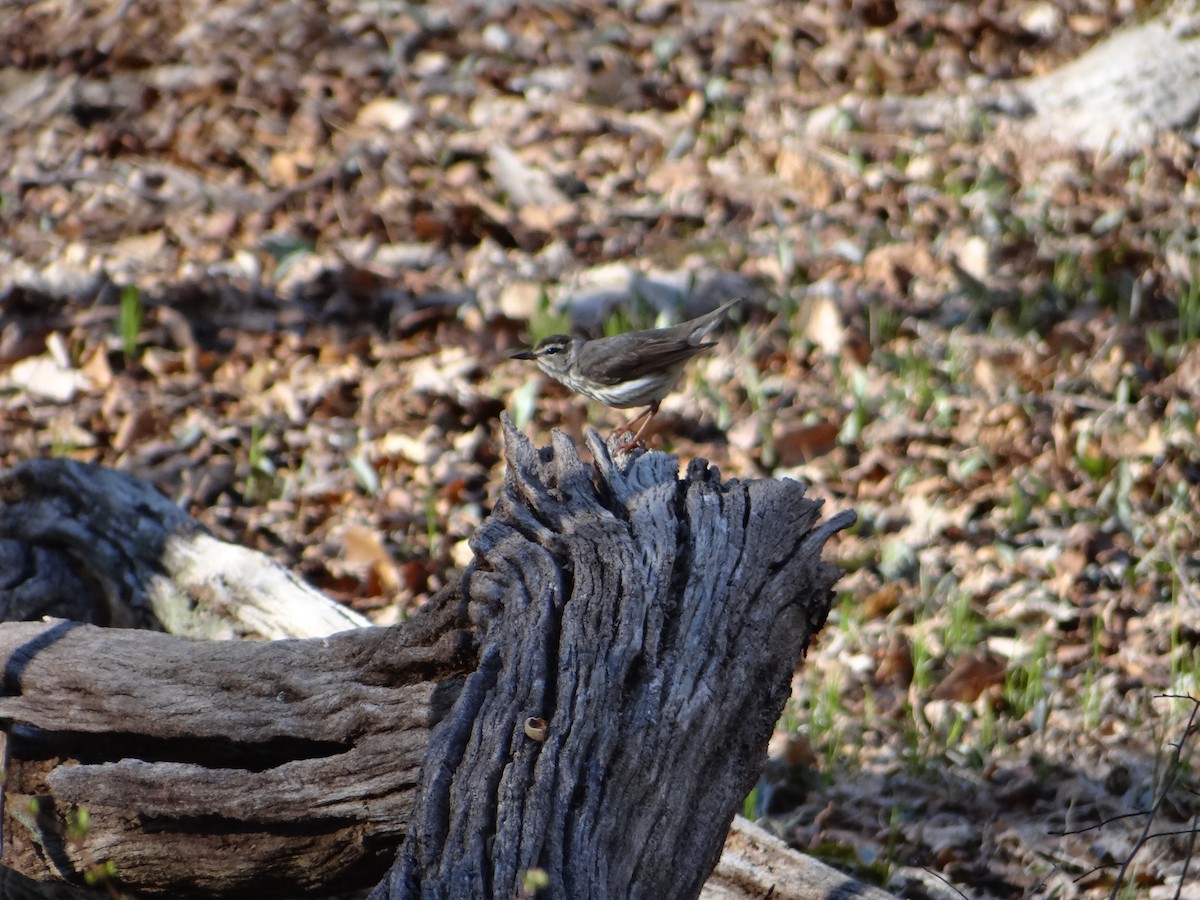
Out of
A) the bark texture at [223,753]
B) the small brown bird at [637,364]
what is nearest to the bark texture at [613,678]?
the bark texture at [223,753]

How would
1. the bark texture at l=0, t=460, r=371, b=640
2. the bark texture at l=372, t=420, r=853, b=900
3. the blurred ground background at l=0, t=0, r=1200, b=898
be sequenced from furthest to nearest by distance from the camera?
the blurred ground background at l=0, t=0, r=1200, b=898 → the bark texture at l=0, t=460, r=371, b=640 → the bark texture at l=372, t=420, r=853, b=900

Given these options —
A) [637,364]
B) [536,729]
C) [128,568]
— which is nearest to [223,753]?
[536,729]

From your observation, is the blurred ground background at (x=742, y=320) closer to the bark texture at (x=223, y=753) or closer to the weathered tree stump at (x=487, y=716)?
the weathered tree stump at (x=487, y=716)

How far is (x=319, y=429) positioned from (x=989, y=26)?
6.21m

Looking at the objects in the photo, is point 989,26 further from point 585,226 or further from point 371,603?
point 371,603

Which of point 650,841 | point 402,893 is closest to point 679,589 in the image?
point 650,841

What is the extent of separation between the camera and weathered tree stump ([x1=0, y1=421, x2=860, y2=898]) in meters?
2.70

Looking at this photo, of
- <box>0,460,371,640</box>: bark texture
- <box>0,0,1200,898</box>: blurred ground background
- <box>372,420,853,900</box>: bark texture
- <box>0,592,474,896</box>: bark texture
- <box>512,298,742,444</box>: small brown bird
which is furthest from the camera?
<box>512,298,742,444</box>: small brown bird

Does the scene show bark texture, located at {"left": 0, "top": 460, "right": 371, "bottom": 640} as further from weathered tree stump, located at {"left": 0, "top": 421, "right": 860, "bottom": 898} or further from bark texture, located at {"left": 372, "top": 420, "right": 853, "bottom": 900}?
bark texture, located at {"left": 372, "top": 420, "right": 853, "bottom": 900}

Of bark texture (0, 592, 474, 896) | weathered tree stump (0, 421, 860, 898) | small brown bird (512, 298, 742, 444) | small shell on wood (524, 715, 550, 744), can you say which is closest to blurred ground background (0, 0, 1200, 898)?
small brown bird (512, 298, 742, 444)

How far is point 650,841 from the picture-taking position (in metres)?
2.74

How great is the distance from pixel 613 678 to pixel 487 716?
30cm

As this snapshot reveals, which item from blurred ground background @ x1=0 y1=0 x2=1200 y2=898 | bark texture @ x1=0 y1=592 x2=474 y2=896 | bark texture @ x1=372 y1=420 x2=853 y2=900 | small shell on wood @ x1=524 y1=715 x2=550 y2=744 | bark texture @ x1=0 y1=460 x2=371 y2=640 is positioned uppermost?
small shell on wood @ x1=524 y1=715 x2=550 y2=744

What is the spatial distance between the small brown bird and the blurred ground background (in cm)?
99
